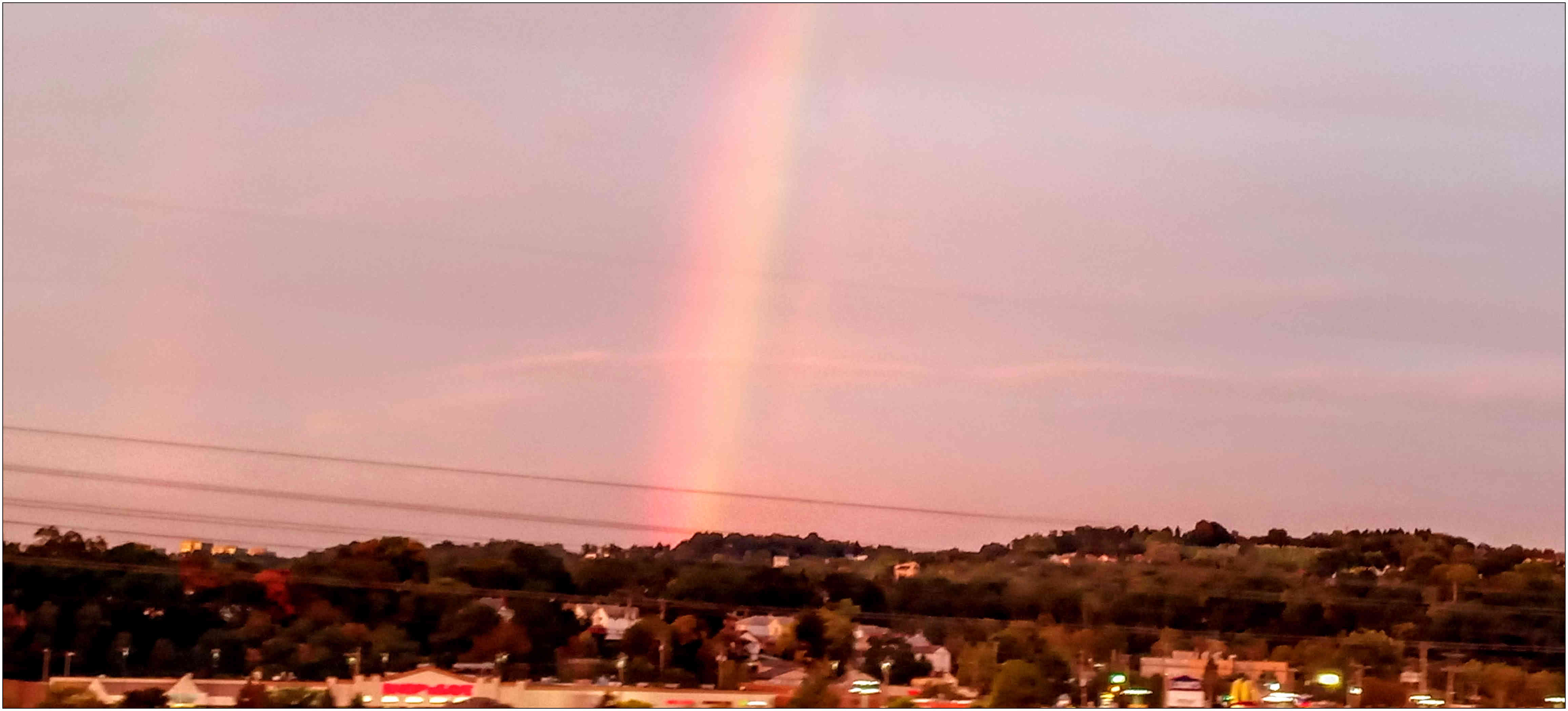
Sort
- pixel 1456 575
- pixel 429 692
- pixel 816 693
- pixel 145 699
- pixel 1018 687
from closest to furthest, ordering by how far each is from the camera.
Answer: pixel 145 699
pixel 429 692
pixel 816 693
pixel 1018 687
pixel 1456 575

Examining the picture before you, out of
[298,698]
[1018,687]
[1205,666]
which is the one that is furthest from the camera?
[1205,666]

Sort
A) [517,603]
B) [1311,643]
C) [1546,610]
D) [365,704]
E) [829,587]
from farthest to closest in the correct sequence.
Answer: [1546,610] → [1311,643] → [829,587] → [517,603] → [365,704]

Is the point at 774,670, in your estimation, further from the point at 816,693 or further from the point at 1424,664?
the point at 1424,664

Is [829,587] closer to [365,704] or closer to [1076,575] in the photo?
[1076,575]

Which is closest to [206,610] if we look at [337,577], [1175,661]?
[337,577]

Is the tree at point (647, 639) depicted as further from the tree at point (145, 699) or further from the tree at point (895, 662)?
the tree at point (145, 699)

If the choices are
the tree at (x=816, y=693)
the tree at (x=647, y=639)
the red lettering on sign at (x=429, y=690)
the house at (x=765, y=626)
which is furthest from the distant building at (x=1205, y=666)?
the red lettering on sign at (x=429, y=690)

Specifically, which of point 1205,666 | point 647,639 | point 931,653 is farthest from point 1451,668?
point 647,639
